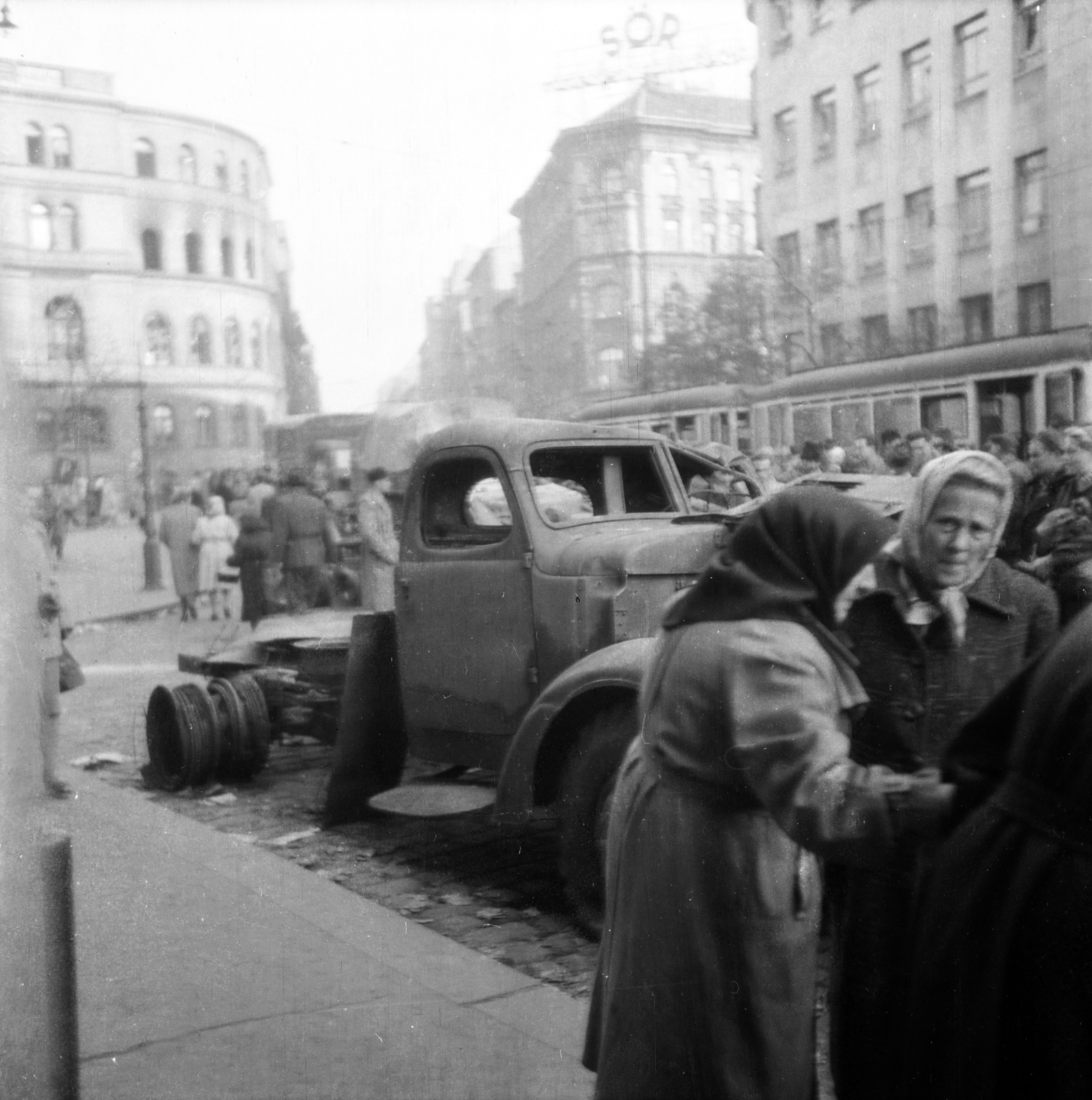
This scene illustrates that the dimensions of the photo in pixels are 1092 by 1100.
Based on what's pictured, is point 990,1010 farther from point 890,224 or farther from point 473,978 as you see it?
point 890,224

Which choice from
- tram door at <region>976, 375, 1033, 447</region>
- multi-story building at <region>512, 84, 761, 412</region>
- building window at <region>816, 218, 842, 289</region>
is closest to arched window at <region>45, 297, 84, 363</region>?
multi-story building at <region>512, 84, 761, 412</region>

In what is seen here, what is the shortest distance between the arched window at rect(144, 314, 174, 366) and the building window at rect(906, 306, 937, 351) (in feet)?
26.1

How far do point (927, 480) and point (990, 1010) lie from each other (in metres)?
1.11

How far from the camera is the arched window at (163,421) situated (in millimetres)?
9836

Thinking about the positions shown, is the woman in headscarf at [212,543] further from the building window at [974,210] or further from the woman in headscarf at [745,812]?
the woman in headscarf at [745,812]

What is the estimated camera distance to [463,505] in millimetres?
5750

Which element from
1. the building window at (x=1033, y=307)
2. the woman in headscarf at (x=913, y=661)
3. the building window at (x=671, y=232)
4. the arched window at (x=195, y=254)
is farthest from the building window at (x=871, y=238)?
the woman in headscarf at (x=913, y=661)

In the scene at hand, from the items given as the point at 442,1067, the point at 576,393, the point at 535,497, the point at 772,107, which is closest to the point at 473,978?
the point at 442,1067

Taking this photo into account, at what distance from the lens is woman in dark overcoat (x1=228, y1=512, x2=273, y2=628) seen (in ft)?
43.4

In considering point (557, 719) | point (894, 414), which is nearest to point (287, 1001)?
point (557, 719)

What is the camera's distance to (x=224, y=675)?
315 inches

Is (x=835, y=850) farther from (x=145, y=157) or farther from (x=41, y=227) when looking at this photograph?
(x=41, y=227)

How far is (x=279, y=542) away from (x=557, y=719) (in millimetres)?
7606

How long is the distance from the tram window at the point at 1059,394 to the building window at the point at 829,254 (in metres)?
3.85
